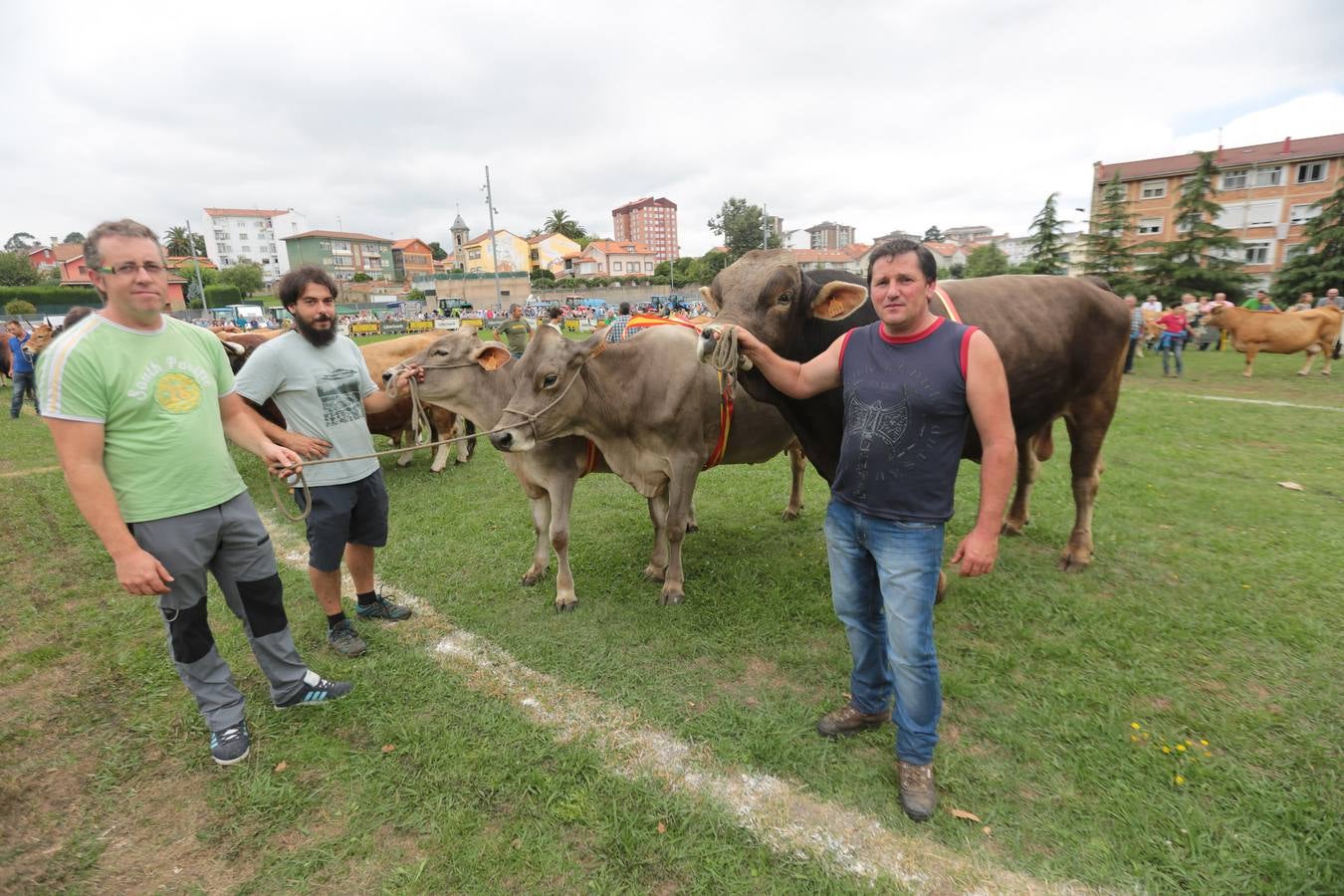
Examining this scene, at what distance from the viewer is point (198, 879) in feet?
7.89

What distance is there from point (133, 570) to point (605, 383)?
2.67m

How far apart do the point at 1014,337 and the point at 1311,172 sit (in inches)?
2087

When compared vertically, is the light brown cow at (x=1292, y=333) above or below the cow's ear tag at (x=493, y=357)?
below

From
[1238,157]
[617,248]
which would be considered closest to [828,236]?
[617,248]

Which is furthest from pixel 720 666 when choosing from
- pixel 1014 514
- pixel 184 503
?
pixel 1014 514

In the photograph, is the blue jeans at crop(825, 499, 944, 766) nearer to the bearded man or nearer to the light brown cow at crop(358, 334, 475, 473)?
the bearded man

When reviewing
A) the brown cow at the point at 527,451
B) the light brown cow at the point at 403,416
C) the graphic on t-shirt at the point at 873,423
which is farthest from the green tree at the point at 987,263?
the graphic on t-shirt at the point at 873,423

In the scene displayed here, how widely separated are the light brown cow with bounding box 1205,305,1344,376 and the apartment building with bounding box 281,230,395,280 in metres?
95.5

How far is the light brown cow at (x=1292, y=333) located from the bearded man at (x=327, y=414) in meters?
17.2

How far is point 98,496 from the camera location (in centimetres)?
238

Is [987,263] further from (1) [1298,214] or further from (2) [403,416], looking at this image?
(2) [403,416]

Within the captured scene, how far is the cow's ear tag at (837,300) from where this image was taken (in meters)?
2.98

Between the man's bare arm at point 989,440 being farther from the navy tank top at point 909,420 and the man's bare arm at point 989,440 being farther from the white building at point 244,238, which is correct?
the white building at point 244,238

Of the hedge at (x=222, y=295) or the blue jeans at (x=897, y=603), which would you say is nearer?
the blue jeans at (x=897, y=603)
